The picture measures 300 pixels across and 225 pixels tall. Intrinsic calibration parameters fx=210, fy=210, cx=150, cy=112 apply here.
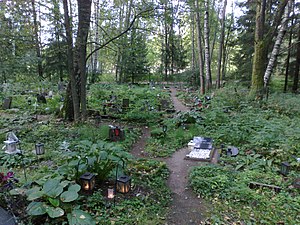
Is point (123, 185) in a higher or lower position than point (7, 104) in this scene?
lower

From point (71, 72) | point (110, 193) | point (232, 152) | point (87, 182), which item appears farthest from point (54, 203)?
point (71, 72)

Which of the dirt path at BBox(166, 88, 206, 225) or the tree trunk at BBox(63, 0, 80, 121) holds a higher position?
the tree trunk at BBox(63, 0, 80, 121)

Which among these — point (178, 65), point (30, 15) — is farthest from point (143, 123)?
point (178, 65)

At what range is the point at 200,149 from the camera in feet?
18.8

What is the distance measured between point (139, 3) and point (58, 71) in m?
13.1

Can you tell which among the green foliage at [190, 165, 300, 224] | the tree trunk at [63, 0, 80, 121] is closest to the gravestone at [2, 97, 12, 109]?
the tree trunk at [63, 0, 80, 121]

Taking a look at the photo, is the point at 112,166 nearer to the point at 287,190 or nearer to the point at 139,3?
the point at 287,190

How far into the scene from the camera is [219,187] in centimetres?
367

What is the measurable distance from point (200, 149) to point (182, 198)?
232 cm

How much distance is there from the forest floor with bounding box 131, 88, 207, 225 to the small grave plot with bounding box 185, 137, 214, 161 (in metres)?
0.19

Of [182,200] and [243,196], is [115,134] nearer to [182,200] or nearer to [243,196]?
[182,200]

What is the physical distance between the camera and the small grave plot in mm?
5207

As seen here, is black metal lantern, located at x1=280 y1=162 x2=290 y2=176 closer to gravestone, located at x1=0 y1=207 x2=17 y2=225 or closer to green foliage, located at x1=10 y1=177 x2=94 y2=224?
green foliage, located at x1=10 y1=177 x2=94 y2=224

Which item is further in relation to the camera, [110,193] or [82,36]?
[82,36]
